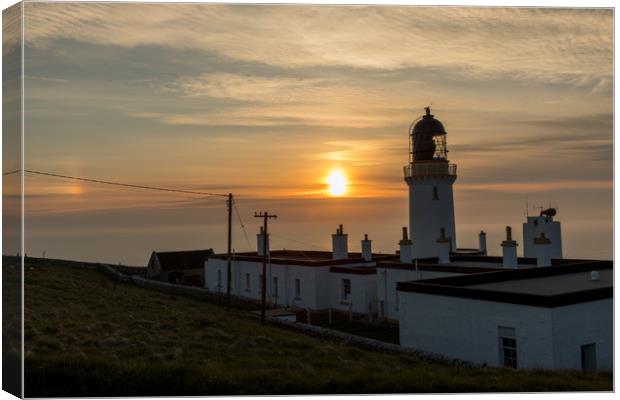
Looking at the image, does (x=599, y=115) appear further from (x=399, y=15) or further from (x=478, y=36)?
(x=399, y=15)

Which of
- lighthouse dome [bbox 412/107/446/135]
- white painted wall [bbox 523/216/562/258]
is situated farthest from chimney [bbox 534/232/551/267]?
lighthouse dome [bbox 412/107/446/135]

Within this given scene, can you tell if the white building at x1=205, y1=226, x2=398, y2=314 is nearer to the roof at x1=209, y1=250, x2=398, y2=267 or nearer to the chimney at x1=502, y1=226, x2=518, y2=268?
the roof at x1=209, y1=250, x2=398, y2=267

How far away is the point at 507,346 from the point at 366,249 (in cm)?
1798

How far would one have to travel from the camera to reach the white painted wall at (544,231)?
110 feet

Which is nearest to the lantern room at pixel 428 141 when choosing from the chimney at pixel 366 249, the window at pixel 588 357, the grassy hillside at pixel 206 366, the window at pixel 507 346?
the chimney at pixel 366 249

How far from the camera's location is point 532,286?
2177cm

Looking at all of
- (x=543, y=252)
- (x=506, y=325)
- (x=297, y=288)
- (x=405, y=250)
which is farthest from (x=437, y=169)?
(x=506, y=325)

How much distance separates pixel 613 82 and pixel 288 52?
26.6ft

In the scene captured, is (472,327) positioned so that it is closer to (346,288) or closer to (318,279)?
(346,288)

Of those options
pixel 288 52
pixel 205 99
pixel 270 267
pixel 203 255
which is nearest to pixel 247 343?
pixel 205 99

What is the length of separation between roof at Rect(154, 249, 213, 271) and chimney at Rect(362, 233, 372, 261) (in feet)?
51.7

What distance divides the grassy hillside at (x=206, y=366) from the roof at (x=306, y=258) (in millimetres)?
11046

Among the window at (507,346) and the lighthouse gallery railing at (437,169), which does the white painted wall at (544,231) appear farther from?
the window at (507,346)

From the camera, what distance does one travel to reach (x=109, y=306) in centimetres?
2655
